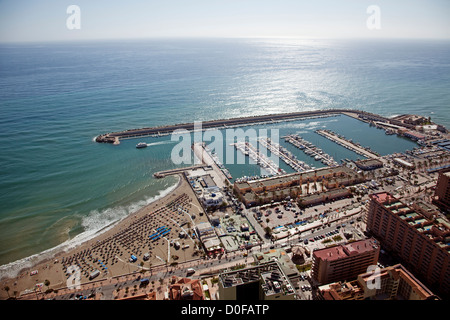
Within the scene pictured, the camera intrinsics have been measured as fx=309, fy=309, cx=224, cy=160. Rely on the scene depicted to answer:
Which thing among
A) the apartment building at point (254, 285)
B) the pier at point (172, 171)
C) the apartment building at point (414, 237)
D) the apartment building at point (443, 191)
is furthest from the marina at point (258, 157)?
the apartment building at point (254, 285)

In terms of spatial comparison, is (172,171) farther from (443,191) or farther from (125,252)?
(443,191)

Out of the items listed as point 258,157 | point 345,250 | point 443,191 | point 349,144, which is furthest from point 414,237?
point 349,144

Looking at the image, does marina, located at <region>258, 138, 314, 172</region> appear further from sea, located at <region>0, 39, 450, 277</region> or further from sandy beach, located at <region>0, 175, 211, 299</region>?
sandy beach, located at <region>0, 175, 211, 299</region>

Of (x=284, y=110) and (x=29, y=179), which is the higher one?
(x=284, y=110)

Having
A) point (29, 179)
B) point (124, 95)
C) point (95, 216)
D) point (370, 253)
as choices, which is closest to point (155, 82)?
point (124, 95)

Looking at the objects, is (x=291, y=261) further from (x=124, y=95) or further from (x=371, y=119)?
(x=124, y=95)

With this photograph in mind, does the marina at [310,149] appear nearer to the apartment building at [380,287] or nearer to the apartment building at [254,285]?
the apartment building at [380,287]

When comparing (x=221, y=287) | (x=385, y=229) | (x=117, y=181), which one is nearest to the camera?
(x=221, y=287)
